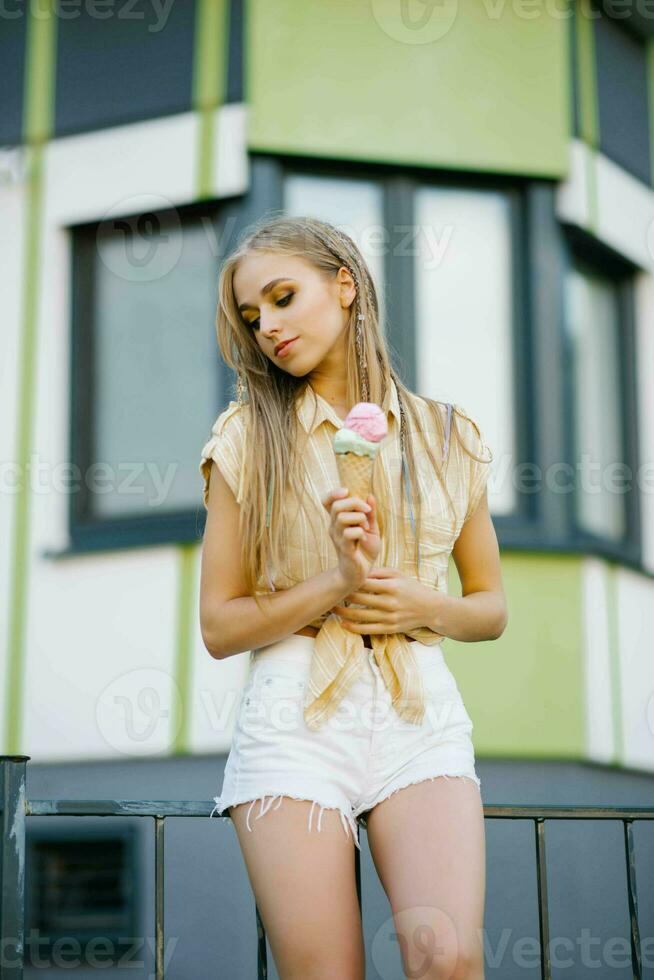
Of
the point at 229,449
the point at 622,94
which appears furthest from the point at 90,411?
the point at 229,449

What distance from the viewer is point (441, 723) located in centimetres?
253

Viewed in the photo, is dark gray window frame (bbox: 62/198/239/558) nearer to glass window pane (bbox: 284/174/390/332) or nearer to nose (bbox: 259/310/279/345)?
glass window pane (bbox: 284/174/390/332)

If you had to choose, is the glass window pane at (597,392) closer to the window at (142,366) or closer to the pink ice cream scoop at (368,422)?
the window at (142,366)

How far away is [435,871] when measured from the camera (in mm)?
2363

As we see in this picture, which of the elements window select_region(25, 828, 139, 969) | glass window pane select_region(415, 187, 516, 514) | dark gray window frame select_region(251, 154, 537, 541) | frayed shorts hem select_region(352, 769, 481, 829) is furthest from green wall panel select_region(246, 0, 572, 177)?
frayed shorts hem select_region(352, 769, 481, 829)

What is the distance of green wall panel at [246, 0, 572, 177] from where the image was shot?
6781 millimetres

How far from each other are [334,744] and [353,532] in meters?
0.39

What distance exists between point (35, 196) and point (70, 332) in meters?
→ 0.70

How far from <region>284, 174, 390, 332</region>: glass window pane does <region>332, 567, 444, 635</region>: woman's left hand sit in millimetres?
4557

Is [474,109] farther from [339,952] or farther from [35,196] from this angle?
[339,952]

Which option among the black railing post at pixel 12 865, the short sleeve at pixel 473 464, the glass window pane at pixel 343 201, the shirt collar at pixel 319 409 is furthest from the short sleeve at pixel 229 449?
the glass window pane at pixel 343 201

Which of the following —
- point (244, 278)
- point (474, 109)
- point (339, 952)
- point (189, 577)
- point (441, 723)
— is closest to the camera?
point (339, 952)

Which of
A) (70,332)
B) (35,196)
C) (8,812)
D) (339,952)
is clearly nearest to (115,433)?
(70,332)

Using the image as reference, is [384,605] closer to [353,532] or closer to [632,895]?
[353,532]
